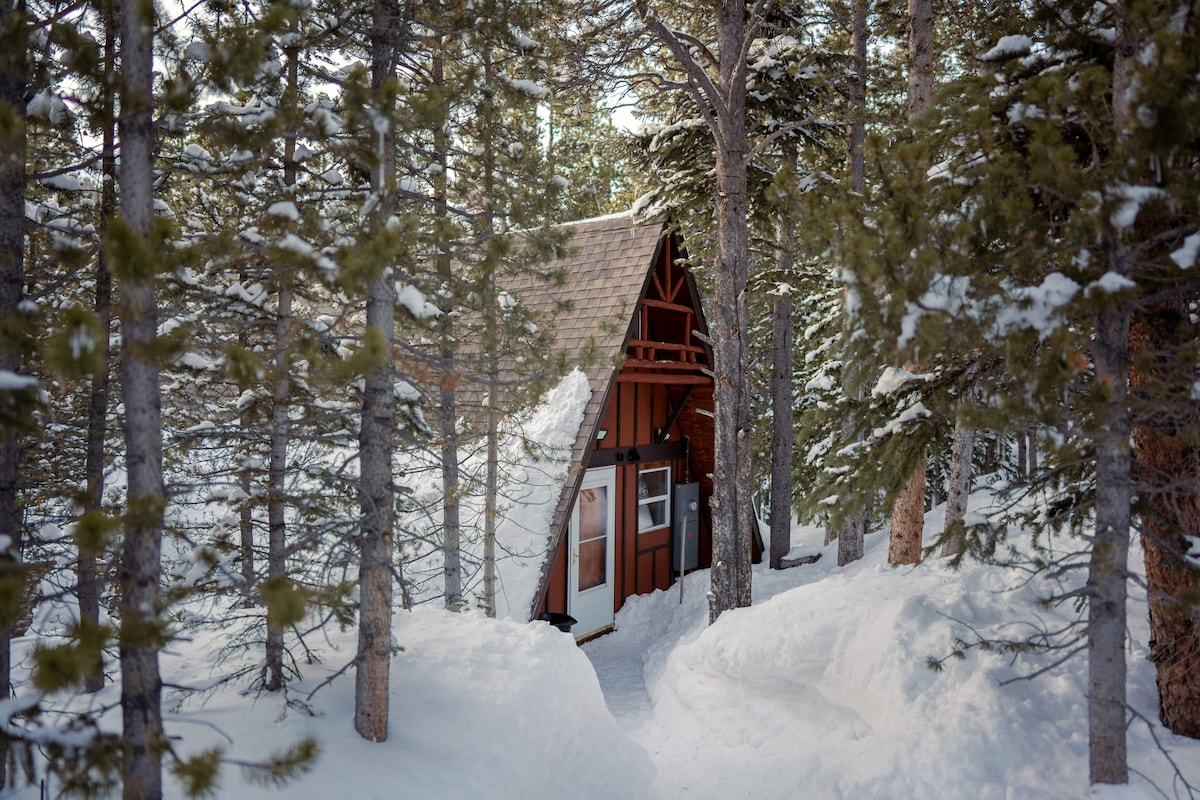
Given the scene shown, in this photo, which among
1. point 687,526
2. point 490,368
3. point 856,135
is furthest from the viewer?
point 687,526

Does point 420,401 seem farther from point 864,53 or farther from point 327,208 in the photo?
point 864,53

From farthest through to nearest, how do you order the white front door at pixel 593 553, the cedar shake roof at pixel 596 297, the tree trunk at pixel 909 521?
1. the white front door at pixel 593 553
2. the cedar shake roof at pixel 596 297
3. the tree trunk at pixel 909 521

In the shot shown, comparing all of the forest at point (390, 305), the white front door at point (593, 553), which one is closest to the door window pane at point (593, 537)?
the white front door at point (593, 553)

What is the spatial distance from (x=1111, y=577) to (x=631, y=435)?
8.03 m

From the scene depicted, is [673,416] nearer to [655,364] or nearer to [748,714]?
[655,364]

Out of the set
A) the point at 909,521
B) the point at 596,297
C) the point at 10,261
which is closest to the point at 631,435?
the point at 596,297

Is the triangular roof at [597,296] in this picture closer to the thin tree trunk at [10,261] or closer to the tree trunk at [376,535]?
the tree trunk at [376,535]

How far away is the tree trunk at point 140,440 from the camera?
A: 3057 mm

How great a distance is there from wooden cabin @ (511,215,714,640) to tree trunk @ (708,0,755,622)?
4.71ft

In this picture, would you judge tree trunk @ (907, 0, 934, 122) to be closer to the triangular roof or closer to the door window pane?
the triangular roof

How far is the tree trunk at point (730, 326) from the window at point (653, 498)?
3082 millimetres

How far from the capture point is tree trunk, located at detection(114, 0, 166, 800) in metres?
3.06

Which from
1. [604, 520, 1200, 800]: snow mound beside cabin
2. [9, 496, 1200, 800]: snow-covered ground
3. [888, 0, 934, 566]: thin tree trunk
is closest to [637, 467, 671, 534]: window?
[604, 520, 1200, 800]: snow mound beside cabin

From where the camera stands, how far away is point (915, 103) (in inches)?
304
